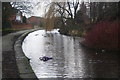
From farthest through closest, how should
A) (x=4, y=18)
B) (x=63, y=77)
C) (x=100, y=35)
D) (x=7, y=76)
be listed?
1. (x=4, y=18)
2. (x=100, y=35)
3. (x=63, y=77)
4. (x=7, y=76)

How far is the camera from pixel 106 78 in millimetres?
7641

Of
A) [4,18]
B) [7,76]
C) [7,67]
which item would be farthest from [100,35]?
[4,18]

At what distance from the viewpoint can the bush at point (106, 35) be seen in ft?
48.4

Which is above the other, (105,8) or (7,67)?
(105,8)

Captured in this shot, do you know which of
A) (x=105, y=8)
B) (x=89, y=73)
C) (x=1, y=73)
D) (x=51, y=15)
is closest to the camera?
(x=1, y=73)

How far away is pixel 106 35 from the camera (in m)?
15.2

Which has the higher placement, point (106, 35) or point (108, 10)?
point (108, 10)

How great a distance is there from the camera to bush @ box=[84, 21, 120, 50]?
14758 millimetres

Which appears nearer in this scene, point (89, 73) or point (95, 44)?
point (89, 73)

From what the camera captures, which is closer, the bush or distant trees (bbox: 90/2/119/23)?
the bush

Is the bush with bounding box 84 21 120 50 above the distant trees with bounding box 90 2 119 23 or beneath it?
beneath

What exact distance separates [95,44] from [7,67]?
9.07 metres

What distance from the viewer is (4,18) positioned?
32094 millimetres

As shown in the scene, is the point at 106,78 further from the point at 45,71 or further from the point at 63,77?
the point at 45,71
